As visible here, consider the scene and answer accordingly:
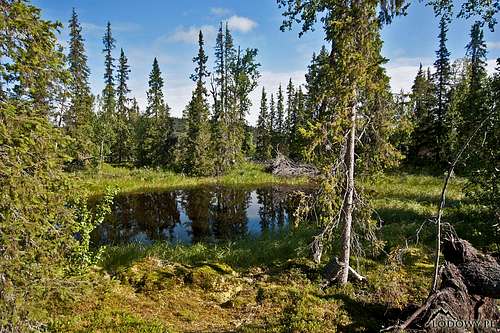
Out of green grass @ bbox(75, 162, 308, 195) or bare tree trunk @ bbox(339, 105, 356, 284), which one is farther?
green grass @ bbox(75, 162, 308, 195)

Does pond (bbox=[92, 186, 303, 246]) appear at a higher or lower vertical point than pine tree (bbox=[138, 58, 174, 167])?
lower

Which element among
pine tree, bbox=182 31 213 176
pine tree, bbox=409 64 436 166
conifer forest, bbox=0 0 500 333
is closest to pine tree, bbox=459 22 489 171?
conifer forest, bbox=0 0 500 333

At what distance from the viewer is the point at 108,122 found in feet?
164

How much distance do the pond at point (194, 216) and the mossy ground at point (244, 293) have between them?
5.73 metres

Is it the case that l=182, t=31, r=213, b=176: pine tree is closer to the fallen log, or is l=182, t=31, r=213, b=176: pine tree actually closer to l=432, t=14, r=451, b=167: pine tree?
l=432, t=14, r=451, b=167: pine tree

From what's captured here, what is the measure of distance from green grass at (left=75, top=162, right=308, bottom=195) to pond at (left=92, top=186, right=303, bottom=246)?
3514 millimetres

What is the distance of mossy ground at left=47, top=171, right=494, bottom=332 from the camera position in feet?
28.5

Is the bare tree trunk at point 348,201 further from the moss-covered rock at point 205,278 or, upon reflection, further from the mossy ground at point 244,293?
the moss-covered rock at point 205,278

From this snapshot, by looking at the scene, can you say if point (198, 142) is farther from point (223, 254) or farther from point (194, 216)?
point (223, 254)

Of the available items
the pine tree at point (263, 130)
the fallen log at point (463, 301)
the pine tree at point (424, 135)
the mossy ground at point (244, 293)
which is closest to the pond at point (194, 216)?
the mossy ground at point (244, 293)

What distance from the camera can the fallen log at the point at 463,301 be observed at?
7957mm

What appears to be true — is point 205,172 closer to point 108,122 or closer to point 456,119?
point 108,122

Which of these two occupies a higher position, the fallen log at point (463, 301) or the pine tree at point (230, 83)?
the pine tree at point (230, 83)

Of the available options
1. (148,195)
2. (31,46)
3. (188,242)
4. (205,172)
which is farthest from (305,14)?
(205,172)
